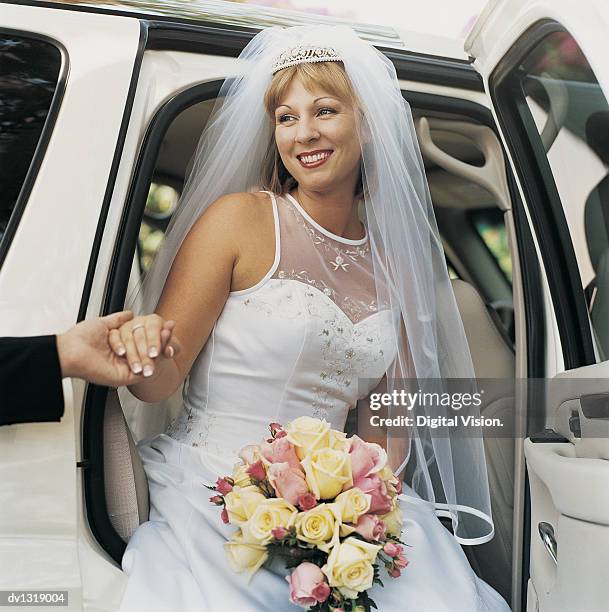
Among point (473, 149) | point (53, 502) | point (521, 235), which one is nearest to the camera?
point (53, 502)

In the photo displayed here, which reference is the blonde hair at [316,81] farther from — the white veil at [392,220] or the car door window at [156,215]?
the car door window at [156,215]

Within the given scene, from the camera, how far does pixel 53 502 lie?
1512 millimetres

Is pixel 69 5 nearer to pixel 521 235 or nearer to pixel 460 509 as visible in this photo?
pixel 521 235

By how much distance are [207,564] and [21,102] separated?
987mm

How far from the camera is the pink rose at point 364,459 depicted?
155 centimetres

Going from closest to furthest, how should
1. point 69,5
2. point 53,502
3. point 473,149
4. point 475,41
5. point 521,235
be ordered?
point 53,502 → point 69,5 → point 475,41 → point 521,235 → point 473,149

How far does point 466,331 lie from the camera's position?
2.38 metres

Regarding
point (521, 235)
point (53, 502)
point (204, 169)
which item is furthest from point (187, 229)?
point (521, 235)

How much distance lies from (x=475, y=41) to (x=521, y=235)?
0.50 metres

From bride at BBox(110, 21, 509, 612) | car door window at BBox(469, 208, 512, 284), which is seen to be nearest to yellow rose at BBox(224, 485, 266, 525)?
bride at BBox(110, 21, 509, 612)

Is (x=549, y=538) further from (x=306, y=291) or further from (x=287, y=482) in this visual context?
(x=306, y=291)

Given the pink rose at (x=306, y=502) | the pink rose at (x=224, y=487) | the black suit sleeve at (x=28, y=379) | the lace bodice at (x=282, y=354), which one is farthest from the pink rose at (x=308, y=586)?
the black suit sleeve at (x=28, y=379)

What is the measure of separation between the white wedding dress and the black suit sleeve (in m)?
0.36

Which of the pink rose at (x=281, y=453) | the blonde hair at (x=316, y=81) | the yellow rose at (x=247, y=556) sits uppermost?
the blonde hair at (x=316, y=81)
